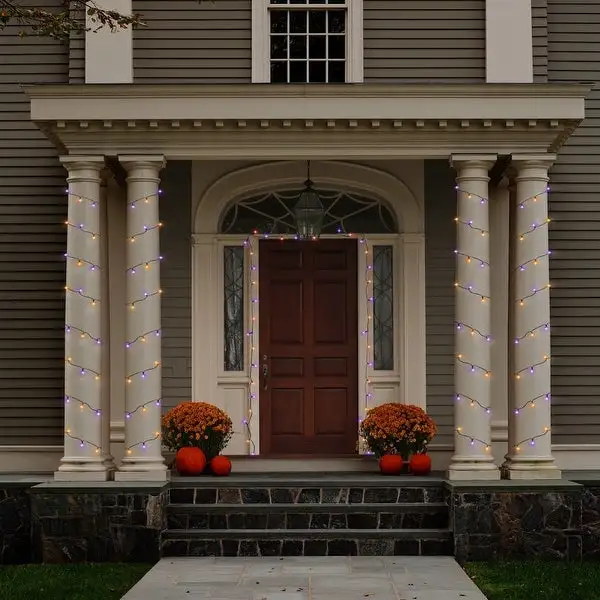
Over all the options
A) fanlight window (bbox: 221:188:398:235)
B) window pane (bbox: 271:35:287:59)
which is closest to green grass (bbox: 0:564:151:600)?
fanlight window (bbox: 221:188:398:235)

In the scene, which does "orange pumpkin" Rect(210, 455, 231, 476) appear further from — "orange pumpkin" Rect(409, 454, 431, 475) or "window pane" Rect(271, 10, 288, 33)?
"window pane" Rect(271, 10, 288, 33)

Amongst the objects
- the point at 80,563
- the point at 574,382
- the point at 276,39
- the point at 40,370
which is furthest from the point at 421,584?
the point at 276,39

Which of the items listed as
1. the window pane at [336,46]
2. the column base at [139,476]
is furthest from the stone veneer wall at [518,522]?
the window pane at [336,46]

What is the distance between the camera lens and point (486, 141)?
11172 mm

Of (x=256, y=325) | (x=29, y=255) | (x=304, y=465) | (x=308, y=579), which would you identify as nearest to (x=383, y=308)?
(x=256, y=325)

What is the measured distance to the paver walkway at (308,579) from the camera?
29.5ft

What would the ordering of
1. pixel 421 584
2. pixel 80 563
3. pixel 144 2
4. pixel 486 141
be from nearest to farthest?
1. pixel 421 584
2. pixel 80 563
3. pixel 486 141
4. pixel 144 2

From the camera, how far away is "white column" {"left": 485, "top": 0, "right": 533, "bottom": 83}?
12.5 metres

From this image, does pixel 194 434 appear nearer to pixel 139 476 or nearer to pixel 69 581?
pixel 139 476

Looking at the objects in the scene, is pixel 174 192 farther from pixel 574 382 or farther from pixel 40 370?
pixel 574 382

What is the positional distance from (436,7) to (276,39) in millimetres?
1763

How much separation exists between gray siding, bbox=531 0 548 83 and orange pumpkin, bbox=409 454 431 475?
14.0 feet

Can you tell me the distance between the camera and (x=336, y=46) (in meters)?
12.8

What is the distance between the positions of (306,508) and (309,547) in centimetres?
37
